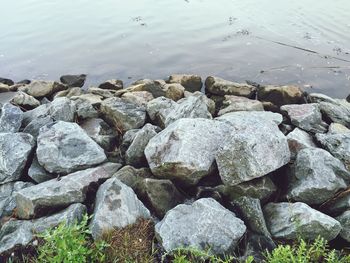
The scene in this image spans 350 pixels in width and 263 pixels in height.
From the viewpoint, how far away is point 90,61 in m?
14.5

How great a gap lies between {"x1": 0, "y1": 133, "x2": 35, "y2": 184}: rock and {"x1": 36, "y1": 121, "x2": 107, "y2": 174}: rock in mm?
288

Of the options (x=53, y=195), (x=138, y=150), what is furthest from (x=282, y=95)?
(x=53, y=195)

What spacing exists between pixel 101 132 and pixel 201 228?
3.26 metres

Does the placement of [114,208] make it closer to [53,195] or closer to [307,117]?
[53,195]

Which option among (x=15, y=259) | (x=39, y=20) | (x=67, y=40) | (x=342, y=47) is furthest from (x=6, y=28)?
(x=15, y=259)

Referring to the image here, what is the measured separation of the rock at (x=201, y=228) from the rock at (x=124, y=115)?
2873 millimetres

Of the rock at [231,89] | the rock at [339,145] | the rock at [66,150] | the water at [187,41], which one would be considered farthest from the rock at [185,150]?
the water at [187,41]

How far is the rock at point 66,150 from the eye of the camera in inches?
237

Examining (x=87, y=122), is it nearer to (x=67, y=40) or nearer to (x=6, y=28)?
(x=67, y=40)

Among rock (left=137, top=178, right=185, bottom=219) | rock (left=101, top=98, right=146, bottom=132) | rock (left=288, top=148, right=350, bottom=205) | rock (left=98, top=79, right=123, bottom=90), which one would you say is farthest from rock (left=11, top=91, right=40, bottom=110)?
rock (left=288, top=148, right=350, bottom=205)

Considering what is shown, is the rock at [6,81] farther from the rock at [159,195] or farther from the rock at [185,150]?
the rock at [159,195]

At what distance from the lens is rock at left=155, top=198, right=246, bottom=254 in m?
4.69

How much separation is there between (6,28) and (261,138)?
637 inches

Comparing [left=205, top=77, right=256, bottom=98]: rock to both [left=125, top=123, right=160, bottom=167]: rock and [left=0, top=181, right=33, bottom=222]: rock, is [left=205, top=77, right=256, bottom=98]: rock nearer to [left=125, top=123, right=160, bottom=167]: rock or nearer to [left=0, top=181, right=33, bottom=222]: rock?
[left=125, top=123, right=160, bottom=167]: rock
